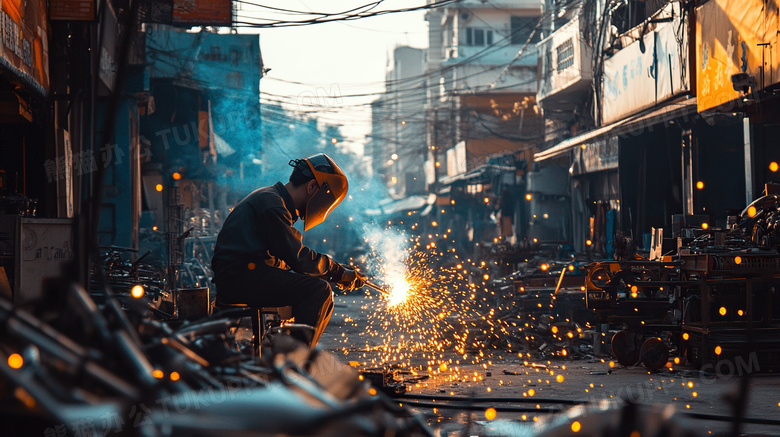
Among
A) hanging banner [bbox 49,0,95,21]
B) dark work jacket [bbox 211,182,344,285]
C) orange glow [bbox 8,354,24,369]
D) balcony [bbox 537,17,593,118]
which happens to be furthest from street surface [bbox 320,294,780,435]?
balcony [bbox 537,17,593,118]

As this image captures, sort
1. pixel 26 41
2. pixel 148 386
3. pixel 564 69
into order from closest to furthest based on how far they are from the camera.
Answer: pixel 148 386 → pixel 26 41 → pixel 564 69

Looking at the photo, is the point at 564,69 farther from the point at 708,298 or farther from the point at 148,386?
the point at 148,386

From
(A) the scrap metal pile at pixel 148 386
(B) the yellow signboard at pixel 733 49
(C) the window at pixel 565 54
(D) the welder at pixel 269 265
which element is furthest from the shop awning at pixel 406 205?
(A) the scrap metal pile at pixel 148 386

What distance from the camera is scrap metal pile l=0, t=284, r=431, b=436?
2.04m

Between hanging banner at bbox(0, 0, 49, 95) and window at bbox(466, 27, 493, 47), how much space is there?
47.8 m

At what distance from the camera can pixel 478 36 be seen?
185ft

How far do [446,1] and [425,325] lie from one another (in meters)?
6.09

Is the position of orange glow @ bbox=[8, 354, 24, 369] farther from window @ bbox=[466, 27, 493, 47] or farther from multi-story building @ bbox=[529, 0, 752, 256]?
window @ bbox=[466, 27, 493, 47]

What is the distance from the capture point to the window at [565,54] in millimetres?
25828

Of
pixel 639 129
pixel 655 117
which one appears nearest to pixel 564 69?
pixel 639 129

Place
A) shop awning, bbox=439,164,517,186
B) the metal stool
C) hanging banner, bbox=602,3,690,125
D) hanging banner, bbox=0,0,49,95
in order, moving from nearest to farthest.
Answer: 1. the metal stool
2. hanging banner, bbox=0,0,49,95
3. hanging banner, bbox=602,3,690,125
4. shop awning, bbox=439,164,517,186

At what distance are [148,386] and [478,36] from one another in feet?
185

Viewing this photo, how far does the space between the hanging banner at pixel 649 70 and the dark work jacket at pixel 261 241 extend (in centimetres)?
1135

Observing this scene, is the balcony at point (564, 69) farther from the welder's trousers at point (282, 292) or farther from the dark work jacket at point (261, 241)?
the welder's trousers at point (282, 292)
